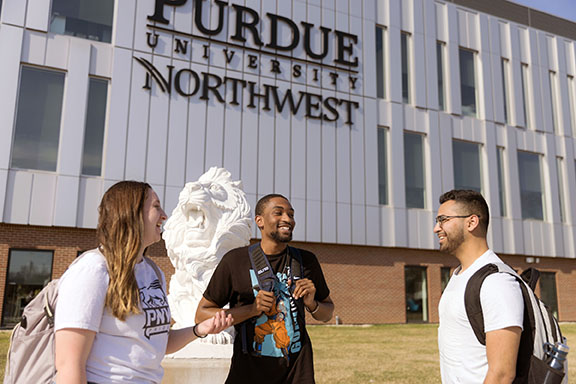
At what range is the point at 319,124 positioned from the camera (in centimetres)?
1961

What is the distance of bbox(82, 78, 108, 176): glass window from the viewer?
53.6 feet

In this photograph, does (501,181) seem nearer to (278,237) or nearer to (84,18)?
(84,18)

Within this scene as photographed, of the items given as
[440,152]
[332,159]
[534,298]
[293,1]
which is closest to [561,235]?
[440,152]

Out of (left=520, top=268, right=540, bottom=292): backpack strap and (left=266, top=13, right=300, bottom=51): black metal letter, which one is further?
(left=266, top=13, right=300, bottom=51): black metal letter

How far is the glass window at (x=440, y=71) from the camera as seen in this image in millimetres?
22580

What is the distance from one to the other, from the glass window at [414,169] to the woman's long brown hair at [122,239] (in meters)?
19.3

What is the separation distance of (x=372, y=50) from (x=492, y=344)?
20.2 m

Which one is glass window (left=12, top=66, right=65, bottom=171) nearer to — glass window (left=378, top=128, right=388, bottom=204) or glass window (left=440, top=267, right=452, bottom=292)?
glass window (left=378, top=128, right=388, bottom=204)

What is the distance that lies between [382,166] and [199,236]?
16147 millimetres

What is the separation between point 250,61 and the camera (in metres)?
18.9

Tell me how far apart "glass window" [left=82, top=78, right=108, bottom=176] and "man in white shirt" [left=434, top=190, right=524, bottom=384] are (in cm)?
1507

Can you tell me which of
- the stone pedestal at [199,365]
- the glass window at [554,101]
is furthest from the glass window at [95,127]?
the glass window at [554,101]

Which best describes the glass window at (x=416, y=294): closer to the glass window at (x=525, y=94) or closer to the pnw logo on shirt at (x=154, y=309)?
the glass window at (x=525, y=94)

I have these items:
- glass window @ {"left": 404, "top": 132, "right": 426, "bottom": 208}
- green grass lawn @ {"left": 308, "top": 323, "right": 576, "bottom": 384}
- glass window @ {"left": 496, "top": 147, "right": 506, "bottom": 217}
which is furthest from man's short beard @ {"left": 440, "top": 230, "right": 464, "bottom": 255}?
glass window @ {"left": 496, "top": 147, "right": 506, "bottom": 217}
